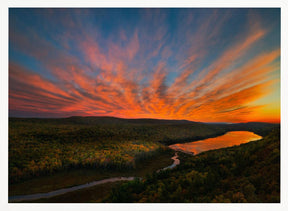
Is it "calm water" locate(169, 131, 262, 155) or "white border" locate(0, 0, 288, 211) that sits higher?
"white border" locate(0, 0, 288, 211)

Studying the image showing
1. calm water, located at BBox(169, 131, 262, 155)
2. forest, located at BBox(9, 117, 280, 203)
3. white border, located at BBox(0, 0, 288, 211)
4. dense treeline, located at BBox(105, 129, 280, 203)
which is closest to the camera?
dense treeline, located at BBox(105, 129, 280, 203)

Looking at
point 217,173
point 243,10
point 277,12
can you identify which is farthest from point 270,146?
point 243,10

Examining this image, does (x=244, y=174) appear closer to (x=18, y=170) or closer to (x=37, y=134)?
(x=18, y=170)

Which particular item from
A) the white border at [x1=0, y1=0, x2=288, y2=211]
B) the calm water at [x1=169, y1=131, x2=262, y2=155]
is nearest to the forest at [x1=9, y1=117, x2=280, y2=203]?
the white border at [x1=0, y1=0, x2=288, y2=211]

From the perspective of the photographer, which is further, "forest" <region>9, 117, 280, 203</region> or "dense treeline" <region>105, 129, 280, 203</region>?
"forest" <region>9, 117, 280, 203</region>

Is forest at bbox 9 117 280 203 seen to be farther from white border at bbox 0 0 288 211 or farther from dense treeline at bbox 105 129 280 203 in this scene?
white border at bbox 0 0 288 211

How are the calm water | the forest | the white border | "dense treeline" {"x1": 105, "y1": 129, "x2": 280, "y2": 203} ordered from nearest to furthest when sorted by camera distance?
"dense treeline" {"x1": 105, "y1": 129, "x2": 280, "y2": 203} < the forest < the white border < the calm water
